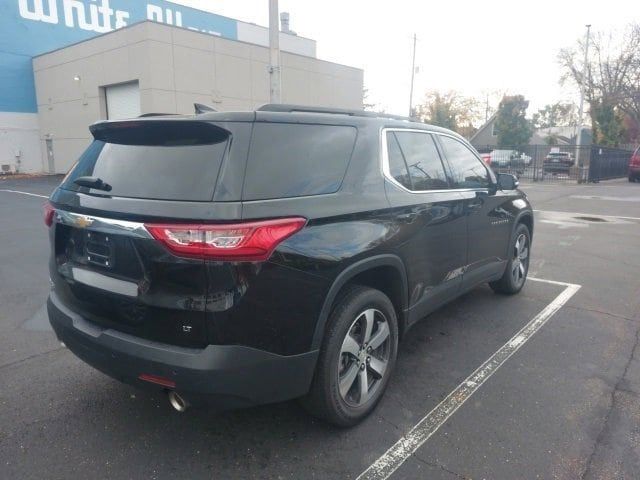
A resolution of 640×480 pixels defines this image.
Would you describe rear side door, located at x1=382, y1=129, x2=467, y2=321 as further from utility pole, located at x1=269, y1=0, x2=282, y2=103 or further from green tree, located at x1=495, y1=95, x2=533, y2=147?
green tree, located at x1=495, y1=95, x2=533, y2=147

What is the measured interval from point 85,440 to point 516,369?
2.94 m

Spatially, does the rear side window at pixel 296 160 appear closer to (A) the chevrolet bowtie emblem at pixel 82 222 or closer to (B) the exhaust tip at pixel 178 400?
(A) the chevrolet bowtie emblem at pixel 82 222

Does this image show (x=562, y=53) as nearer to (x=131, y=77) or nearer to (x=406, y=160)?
(x=131, y=77)

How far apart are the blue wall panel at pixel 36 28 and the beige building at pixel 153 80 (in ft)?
2.81

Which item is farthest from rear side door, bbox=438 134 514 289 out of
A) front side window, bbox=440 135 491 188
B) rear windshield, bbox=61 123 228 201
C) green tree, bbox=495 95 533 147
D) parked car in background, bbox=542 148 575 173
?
green tree, bbox=495 95 533 147

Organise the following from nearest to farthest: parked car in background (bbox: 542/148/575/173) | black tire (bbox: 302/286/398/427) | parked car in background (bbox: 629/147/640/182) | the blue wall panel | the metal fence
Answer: black tire (bbox: 302/286/398/427)
parked car in background (bbox: 629/147/640/182)
the metal fence
parked car in background (bbox: 542/148/575/173)
the blue wall panel

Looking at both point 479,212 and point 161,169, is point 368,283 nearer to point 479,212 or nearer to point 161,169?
point 161,169

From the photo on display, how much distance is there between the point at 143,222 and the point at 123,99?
23.6m

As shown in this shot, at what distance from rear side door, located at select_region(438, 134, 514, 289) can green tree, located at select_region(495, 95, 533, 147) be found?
38982 mm

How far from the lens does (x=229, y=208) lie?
2.21 meters

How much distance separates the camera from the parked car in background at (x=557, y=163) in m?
25.6

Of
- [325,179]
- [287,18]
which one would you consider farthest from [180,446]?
[287,18]

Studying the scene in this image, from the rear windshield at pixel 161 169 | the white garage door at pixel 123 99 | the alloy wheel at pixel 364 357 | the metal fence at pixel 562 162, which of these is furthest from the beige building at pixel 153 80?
the alloy wheel at pixel 364 357

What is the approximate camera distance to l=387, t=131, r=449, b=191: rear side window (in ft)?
10.8
